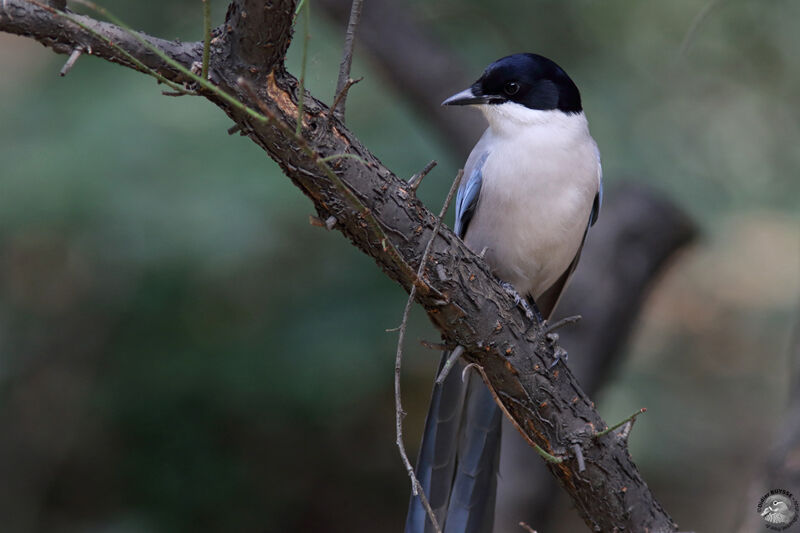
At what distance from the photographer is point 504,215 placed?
8.90ft

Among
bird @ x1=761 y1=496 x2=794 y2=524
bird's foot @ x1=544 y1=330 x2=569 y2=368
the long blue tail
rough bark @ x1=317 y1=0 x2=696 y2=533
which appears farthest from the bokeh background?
bird @ x1=761 y1=496 x2=794 y2=524

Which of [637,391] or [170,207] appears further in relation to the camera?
[637,391]

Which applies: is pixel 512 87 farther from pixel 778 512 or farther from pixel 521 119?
pixel 778 512

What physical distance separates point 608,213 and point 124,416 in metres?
2.69

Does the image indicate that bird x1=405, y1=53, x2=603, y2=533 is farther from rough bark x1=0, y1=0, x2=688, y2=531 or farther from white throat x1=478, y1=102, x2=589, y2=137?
rough bark x1=0, y1=0, x2=688, y2=531

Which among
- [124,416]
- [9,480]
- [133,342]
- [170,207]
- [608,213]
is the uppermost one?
[608,213]

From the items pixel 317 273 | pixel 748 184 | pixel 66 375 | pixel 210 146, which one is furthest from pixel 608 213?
pixel 66 375

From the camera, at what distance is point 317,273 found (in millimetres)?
4211

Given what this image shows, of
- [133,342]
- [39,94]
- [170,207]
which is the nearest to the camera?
[170,207]

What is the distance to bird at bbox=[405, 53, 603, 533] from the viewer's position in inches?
107

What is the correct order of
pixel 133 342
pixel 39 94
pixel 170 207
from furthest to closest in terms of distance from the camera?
1. pixel 39 94
2. pixel 133 342
3. pixel 170 207

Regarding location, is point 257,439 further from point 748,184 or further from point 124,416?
point 748,184

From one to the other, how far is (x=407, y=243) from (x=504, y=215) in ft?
2.51
